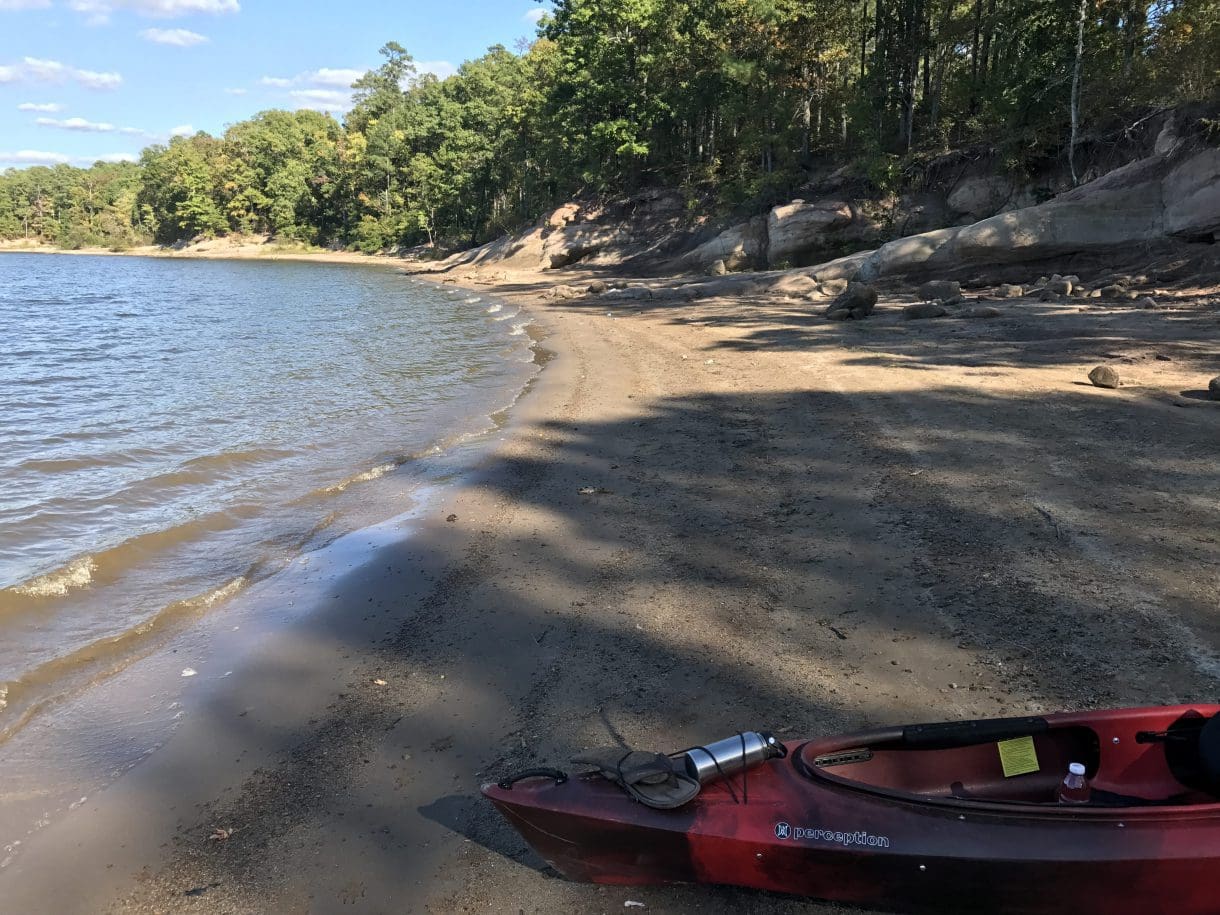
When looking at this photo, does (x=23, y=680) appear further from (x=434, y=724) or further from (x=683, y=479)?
(x=683, y=479)

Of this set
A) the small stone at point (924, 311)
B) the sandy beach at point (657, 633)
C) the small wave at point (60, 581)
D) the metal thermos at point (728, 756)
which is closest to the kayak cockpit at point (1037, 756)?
the metal thermos at point (728, 756)

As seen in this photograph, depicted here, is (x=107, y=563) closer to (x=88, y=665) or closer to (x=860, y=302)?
(x=88, y=665)

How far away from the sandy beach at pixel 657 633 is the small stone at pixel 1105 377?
52 centimetres

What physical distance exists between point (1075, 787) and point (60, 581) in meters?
6.83

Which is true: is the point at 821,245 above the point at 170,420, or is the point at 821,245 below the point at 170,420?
above

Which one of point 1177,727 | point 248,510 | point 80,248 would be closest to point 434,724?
point 1177,727

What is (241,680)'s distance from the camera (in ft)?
15.1

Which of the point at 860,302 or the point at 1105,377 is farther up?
the point at 860,302

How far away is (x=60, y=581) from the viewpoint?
6.01 metres

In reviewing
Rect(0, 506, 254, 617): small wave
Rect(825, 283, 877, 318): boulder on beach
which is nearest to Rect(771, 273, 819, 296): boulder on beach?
Rect(825, 283, 877, 318): boulder on beach

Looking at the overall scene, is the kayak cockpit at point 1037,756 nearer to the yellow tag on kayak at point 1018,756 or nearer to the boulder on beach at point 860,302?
the yellow tag on kayak at point 1018,756

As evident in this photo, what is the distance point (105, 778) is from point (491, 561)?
9.41 feet

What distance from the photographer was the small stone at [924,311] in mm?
15773

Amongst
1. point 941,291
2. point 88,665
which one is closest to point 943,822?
point 88,665
